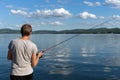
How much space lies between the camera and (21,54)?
7.04 metres

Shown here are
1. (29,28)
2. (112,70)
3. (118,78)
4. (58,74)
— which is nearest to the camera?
(29,28)

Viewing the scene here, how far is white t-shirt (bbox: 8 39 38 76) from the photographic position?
22.9ft

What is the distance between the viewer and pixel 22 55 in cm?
705

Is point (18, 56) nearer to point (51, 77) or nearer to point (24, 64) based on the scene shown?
point (24, 64)

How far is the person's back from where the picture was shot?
696cm

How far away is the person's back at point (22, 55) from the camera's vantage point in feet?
22.9

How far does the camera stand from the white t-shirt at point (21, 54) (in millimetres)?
6965

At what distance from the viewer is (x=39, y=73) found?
2280 cm

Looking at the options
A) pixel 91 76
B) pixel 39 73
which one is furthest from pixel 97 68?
pixel 39 73

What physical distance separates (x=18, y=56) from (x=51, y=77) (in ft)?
46.6

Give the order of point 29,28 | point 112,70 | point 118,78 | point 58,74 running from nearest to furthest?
point 29,28
point 118,78
point 58,74
point 112,70

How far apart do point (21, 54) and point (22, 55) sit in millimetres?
40

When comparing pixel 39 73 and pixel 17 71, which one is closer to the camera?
pixel 17 71

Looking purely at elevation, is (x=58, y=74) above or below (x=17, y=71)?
below
